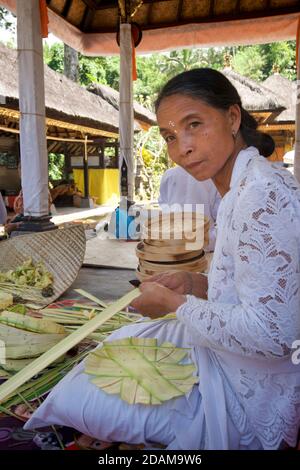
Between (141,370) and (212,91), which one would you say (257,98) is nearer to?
(212,91)

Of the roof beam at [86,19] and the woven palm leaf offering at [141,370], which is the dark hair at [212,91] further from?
the roof beam at [86,19]

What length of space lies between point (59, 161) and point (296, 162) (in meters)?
12.5

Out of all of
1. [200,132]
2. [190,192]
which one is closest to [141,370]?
[200,132]

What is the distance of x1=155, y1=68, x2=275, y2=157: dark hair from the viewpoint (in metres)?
1.27

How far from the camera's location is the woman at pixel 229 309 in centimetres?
103

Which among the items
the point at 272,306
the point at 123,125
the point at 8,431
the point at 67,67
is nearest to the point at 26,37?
the point at 123,125

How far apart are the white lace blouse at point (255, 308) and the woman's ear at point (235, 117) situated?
0.10 meters

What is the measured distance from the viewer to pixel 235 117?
4.32ft

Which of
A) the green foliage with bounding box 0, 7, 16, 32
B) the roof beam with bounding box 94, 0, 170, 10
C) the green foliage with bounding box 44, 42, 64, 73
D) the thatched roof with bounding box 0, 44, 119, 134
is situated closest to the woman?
the thatched roof with bounding box 0, 44, 119, 134

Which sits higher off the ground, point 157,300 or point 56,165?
point 56,165

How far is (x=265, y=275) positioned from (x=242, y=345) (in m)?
0.20

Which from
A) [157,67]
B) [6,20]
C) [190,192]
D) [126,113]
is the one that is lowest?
[190,192]

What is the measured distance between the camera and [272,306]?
102cm

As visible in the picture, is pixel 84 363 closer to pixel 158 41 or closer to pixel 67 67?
pixel 158 41
